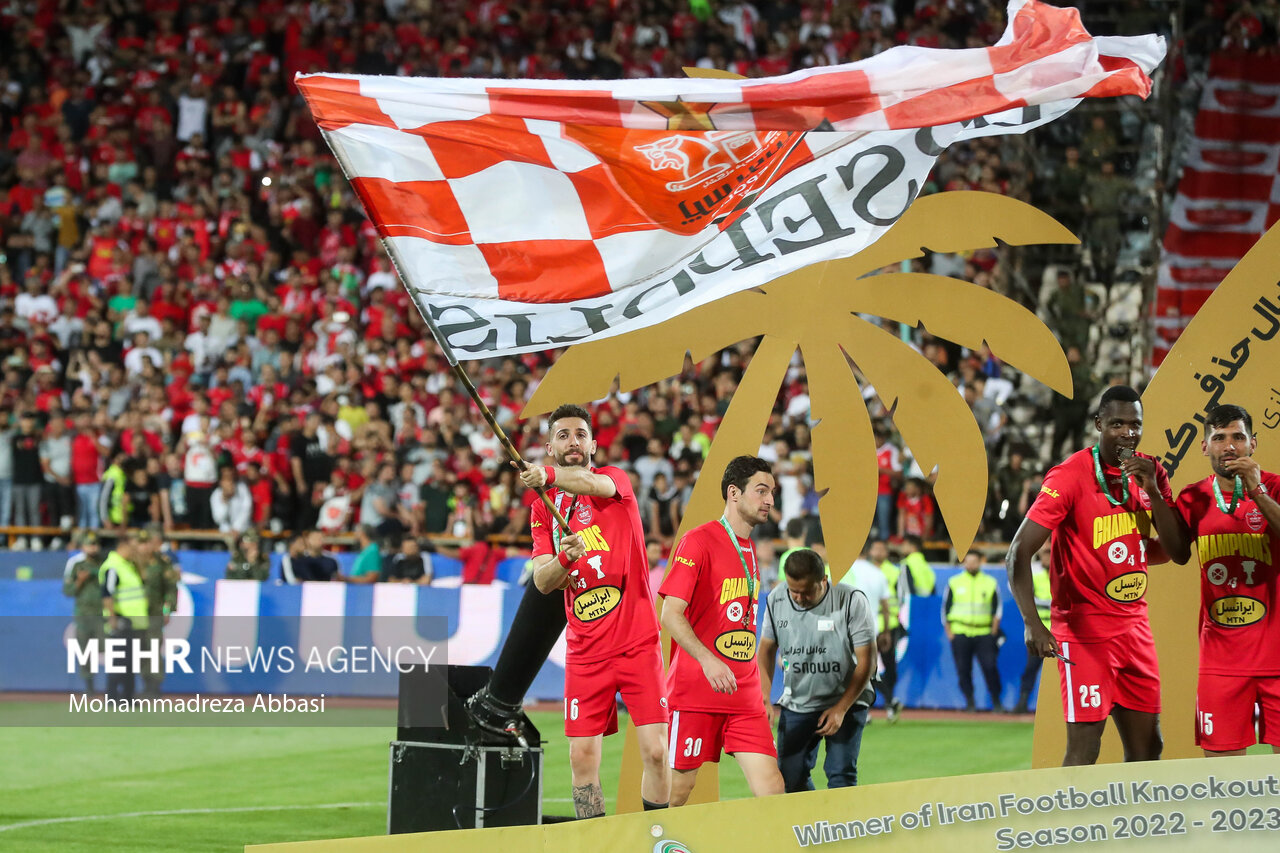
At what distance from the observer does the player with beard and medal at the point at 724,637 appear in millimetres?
7629

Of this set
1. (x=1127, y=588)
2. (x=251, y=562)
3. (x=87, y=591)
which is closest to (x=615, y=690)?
(x=1127, y=588)

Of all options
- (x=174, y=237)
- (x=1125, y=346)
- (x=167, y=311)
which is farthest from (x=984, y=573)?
(x=174, y=237)

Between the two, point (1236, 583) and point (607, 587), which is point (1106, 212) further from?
point (607, 587)

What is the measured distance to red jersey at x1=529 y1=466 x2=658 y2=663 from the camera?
8164 mm

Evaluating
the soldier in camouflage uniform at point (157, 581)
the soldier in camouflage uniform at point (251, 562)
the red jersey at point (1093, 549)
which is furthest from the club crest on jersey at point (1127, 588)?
the soldier in camouflage uniform at point (251, 562)

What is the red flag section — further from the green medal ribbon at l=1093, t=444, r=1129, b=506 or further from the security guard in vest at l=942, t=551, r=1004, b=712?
the green medal ribbon at l=1093, t=444, r=1129, b=506

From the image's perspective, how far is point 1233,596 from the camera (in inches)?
309

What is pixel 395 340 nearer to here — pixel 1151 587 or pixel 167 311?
pixel 167 311

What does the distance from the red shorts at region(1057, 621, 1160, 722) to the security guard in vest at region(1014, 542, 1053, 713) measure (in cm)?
744

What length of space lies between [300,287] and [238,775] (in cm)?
1068

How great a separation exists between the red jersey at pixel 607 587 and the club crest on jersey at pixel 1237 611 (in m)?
2.89

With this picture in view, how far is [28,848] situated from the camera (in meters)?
8.84

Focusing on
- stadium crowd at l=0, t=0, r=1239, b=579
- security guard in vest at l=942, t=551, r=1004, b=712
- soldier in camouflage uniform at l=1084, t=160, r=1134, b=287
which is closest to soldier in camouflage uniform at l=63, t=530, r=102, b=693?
stadium crowd at l=0, t=0, r=1239, b=579

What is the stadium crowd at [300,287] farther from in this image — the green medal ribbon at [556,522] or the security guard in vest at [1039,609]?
the green medal ribbon at [556,522]
